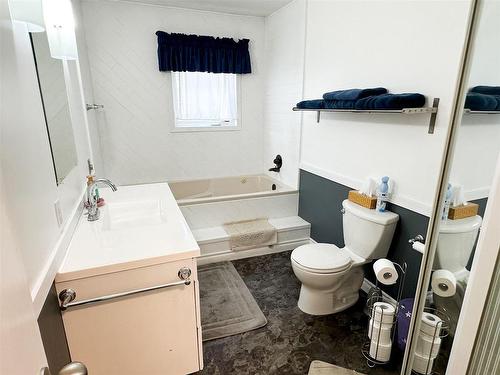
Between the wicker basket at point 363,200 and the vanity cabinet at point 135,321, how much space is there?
1.30 m

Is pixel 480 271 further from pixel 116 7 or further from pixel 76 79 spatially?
pixel 116 7

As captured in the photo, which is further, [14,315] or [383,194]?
[383,194]

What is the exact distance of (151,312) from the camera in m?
1.27

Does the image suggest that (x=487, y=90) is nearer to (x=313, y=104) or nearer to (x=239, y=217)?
(x=313, y=104)

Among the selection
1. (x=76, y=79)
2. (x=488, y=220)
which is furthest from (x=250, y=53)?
(x=488, y=220)

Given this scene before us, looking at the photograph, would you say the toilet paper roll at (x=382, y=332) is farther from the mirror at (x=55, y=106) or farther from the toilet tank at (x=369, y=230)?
the mirror at (x=55, y=106)

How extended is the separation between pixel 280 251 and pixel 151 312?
6.14ft

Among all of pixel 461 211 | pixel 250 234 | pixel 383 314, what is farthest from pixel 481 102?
pixel 250 234

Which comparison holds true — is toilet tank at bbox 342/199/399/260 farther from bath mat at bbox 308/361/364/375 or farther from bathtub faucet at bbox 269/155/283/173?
bathtub faucet at bbox 269/155/283/173

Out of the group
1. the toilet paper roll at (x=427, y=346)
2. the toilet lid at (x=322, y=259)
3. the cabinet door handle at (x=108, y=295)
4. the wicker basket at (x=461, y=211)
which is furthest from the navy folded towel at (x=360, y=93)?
the cabinet door handle at (x=108, y=295)

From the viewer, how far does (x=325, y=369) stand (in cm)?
165

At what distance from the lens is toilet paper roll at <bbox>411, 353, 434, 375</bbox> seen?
114 centimetres

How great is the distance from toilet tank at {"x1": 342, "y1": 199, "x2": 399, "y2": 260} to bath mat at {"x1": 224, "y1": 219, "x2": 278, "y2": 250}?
0.96 meters

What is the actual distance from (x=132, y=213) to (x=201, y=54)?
2.19 metres
